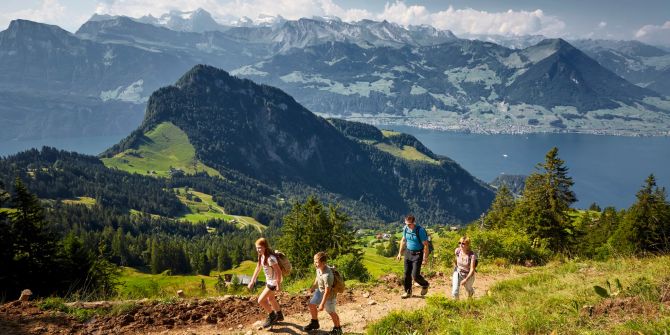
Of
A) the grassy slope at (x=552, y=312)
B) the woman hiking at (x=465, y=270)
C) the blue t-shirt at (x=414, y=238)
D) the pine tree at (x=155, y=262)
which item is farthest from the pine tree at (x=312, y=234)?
the pine tree at (x=155, y=262)

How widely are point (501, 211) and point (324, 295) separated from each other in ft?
182

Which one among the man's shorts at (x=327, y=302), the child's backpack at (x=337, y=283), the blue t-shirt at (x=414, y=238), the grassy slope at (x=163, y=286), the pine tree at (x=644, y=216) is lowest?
the grassy slope at (x=163, y=286)

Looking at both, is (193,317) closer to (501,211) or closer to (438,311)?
(438,311)

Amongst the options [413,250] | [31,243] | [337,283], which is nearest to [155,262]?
[31,243]

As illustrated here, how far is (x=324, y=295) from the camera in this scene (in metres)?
11.6

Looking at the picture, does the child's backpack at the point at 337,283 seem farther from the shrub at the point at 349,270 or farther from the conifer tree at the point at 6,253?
the conifer tree at the point at 6,253

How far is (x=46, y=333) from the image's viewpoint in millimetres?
11539

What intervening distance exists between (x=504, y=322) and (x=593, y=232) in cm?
6111

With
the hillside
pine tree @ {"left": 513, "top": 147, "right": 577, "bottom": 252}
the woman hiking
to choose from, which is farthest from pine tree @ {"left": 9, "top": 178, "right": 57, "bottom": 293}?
pine tree @ {"left": 513, "top": 147, "right": 577, "bottom": 252}

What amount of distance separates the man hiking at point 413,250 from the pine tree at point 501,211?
138ft

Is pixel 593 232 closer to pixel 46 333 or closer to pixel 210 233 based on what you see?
pixel 46 333

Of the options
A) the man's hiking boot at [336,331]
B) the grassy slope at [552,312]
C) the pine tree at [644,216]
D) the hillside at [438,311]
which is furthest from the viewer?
the pine tree at [644,216]

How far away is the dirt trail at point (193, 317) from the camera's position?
39.6 feet

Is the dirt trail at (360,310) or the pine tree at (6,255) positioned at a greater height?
the dirt trail at (360,310)
